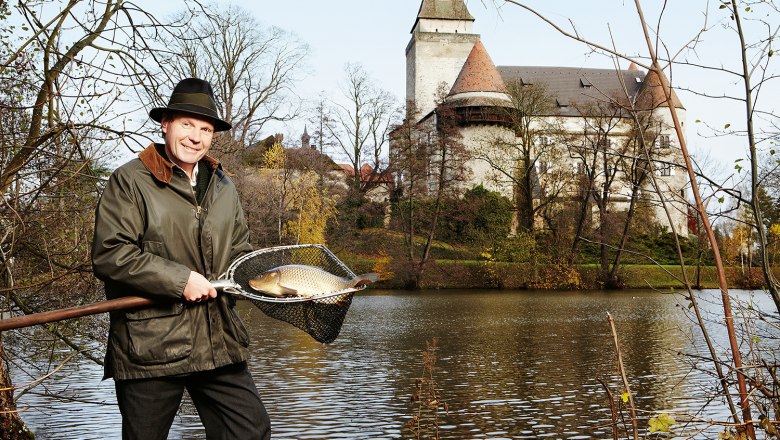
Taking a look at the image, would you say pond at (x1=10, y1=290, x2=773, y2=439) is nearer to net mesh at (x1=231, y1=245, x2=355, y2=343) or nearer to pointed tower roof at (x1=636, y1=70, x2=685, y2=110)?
pointed tower roof at (x1=636, y1=70, x2=685, y2=110)

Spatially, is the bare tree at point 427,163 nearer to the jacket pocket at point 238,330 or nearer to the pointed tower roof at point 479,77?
the pointed tower roof at point 479,77

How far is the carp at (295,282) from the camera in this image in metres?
3.55

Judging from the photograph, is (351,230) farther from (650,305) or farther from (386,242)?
(650,305)

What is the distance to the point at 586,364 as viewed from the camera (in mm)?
13695

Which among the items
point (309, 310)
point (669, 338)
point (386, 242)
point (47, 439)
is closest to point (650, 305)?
point (669, 338)

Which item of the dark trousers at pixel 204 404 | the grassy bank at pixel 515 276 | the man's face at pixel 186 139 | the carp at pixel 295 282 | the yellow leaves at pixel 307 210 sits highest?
the yellow leaves at pixel 307 210

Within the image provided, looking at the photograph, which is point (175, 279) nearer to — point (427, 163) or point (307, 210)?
point (307, 210)

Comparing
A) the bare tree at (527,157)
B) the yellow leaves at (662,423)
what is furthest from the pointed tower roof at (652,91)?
the bare tree at (527,157)

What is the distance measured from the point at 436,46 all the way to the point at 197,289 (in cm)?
6634

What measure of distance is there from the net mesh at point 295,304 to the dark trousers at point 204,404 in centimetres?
30

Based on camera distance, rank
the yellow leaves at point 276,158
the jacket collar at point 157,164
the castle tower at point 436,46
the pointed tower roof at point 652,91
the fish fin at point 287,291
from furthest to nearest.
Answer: the castle tower at point 436,46 → the yellow leaves at point 276,158 → the pointed tower roof at point 652,91 → the fish fin at point 287,291 → the jacket collar at point 157,164

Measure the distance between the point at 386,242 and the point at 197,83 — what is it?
42.4 metres

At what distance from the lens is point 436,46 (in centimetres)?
6788

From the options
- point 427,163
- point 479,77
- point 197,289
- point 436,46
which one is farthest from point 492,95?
point 197,289
